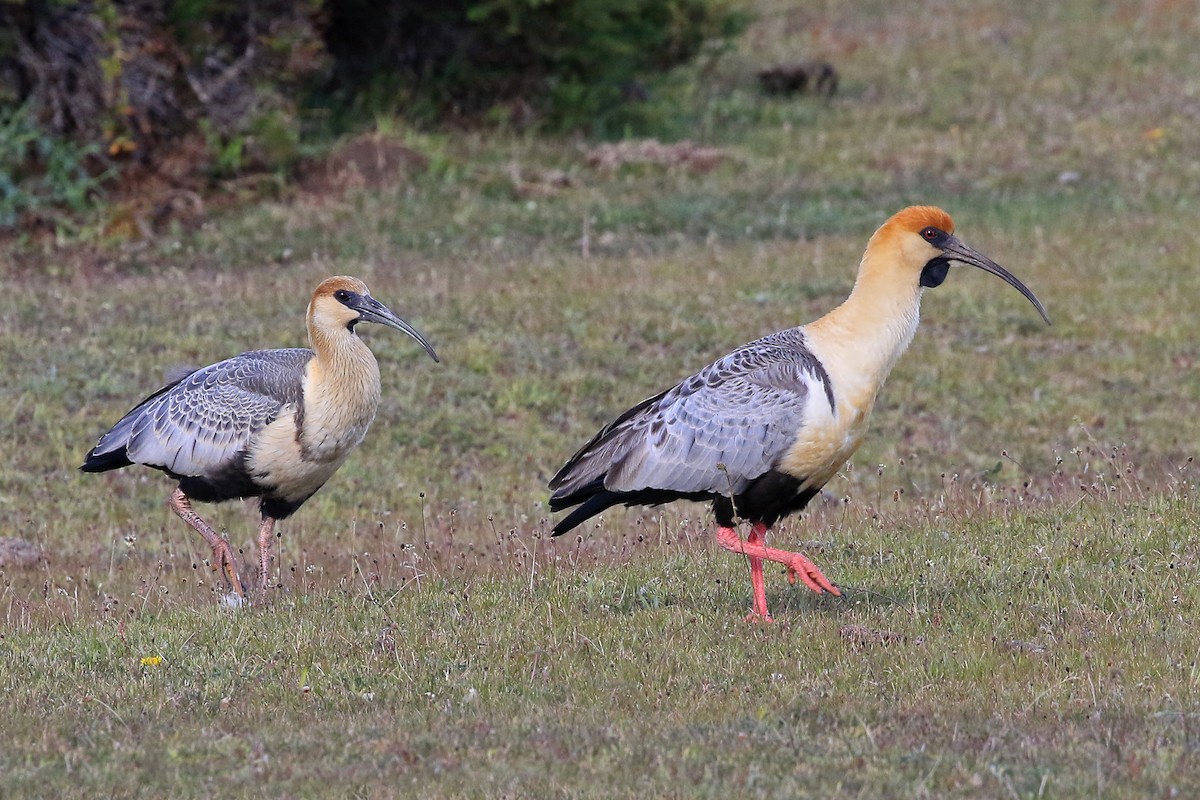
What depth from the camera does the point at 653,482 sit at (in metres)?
8.28

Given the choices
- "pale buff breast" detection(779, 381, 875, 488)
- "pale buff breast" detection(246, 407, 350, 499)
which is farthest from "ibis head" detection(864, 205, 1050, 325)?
"pale buff breast" detection(246, 407, 350, 499)

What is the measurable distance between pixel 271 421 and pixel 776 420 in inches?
119

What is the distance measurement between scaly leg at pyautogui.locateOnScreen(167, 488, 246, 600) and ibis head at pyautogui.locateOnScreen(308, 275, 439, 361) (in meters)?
1.31

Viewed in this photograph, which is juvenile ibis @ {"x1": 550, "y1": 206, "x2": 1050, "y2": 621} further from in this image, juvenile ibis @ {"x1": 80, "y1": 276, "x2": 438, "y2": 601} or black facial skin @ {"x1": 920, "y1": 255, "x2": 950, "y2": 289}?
juvenile ibis @ {"x1": 80, "y1": 276, "x2": 438, "y2": 601}

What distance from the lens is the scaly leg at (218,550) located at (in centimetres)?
920

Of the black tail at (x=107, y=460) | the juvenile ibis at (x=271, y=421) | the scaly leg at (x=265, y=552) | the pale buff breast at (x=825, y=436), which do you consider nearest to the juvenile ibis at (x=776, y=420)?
the pale buff breast at (x=825, y=436)

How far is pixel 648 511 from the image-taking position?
39.9 ft

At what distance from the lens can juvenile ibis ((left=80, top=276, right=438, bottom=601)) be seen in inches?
368

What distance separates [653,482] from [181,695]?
2544 millimetres

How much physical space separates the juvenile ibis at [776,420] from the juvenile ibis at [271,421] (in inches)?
61.1

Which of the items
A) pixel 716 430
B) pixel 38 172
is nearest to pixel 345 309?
pixel 716 430

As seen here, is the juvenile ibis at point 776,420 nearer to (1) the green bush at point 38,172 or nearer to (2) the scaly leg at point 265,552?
(2) the scaly leg at point 265,552

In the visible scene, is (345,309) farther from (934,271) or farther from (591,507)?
(934,271)

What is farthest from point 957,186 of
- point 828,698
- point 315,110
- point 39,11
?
point 828,698
